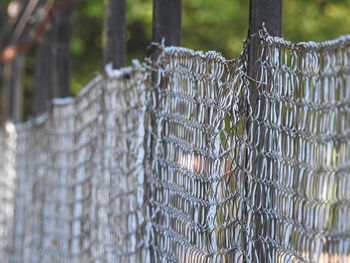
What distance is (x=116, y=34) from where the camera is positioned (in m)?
7.03

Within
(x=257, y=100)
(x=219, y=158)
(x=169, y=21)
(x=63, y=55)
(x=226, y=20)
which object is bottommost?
(x=219, y=158)

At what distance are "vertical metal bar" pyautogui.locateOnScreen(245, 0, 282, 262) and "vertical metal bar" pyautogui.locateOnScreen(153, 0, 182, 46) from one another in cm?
136

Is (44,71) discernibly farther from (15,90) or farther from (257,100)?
(257,100)

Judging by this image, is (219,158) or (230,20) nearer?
(219,158)

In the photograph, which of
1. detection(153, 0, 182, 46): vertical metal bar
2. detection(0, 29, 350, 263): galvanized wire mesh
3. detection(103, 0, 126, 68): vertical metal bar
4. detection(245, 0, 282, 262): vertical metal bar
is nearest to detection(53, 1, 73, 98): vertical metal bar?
detection(0, 29, 350, 263): galvanized wire mesh

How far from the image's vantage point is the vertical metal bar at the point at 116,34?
7008 millimetres

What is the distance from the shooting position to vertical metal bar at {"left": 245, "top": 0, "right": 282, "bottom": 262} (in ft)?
12.7

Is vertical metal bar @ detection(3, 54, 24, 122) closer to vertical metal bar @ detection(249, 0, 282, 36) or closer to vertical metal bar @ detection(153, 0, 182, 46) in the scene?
vertical metal bar @ detection(153, 0, 182, 46)

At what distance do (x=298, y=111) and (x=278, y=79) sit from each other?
26cm

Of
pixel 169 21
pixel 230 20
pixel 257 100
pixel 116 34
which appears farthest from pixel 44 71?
pixel 230 20

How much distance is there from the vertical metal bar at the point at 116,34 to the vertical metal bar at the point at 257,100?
295 centimetres

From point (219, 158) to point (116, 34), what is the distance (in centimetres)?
295

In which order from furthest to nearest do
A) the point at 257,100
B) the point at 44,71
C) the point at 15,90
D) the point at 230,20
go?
the point at 230,20
the point at 15,90
the point at 44,71
the point at 257,100

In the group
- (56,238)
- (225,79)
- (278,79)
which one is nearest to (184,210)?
(225,79)
